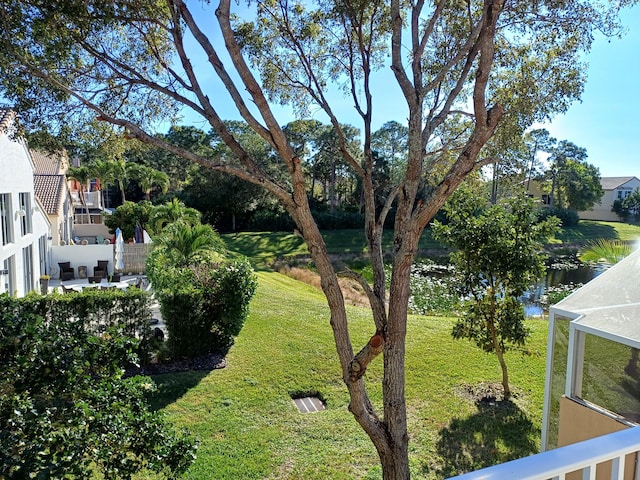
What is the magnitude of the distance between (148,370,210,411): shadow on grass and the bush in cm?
83

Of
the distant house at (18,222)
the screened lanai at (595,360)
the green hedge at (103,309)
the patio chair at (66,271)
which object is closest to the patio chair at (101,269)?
the patio chair at (66,271)

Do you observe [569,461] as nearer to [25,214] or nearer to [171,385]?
[171,385]

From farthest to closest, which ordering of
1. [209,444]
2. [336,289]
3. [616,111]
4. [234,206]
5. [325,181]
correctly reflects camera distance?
[325,181], [234,206], [616,111], [209,444], [336,289]

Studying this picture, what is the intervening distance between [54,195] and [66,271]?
485 cm

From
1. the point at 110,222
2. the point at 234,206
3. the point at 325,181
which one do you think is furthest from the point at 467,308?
the point at 325,181

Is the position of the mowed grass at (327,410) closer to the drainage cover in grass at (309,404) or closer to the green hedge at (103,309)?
the drainage cover in grass at (309,404)

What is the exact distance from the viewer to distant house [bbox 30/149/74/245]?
785 inches

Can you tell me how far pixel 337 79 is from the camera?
25.6ft

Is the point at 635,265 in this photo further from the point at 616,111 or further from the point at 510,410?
the point at 616,111

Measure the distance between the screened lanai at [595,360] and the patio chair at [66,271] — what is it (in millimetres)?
17720

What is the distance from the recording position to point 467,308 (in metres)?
8.70

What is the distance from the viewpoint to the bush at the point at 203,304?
9.45m

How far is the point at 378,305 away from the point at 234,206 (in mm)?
32047

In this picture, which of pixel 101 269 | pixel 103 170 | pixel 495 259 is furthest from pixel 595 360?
pixel 103 170
